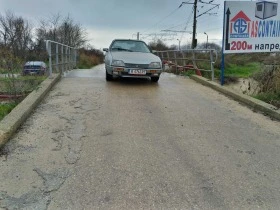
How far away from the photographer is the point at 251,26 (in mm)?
7836

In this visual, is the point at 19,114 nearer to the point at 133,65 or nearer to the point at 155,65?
the point at 133,65

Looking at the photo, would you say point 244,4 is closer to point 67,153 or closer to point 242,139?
point 242,139

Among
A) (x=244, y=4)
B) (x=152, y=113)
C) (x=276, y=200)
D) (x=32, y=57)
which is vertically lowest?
(x=276, y=200)

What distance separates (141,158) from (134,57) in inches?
209

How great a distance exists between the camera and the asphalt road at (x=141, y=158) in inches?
109

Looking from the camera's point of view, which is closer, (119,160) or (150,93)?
(119,160)

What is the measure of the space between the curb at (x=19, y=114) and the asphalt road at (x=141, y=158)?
116mm

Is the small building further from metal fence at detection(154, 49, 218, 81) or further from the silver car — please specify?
metal fence at detection(154, 49, 218, 81)

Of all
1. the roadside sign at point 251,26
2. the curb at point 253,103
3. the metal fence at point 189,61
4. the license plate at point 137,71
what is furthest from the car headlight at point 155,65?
the metal fence at point 189,61

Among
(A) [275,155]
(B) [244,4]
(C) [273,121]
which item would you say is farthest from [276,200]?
(B) [244,4]

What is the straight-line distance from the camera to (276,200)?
2809 mm

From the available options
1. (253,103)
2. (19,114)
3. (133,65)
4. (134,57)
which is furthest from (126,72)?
(19,114)

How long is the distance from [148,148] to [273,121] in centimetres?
272

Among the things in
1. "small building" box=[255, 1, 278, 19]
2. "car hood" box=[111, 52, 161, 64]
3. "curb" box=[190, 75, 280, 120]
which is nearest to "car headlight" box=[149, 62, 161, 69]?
"car hood" box=[111, 52, 161, 64]
